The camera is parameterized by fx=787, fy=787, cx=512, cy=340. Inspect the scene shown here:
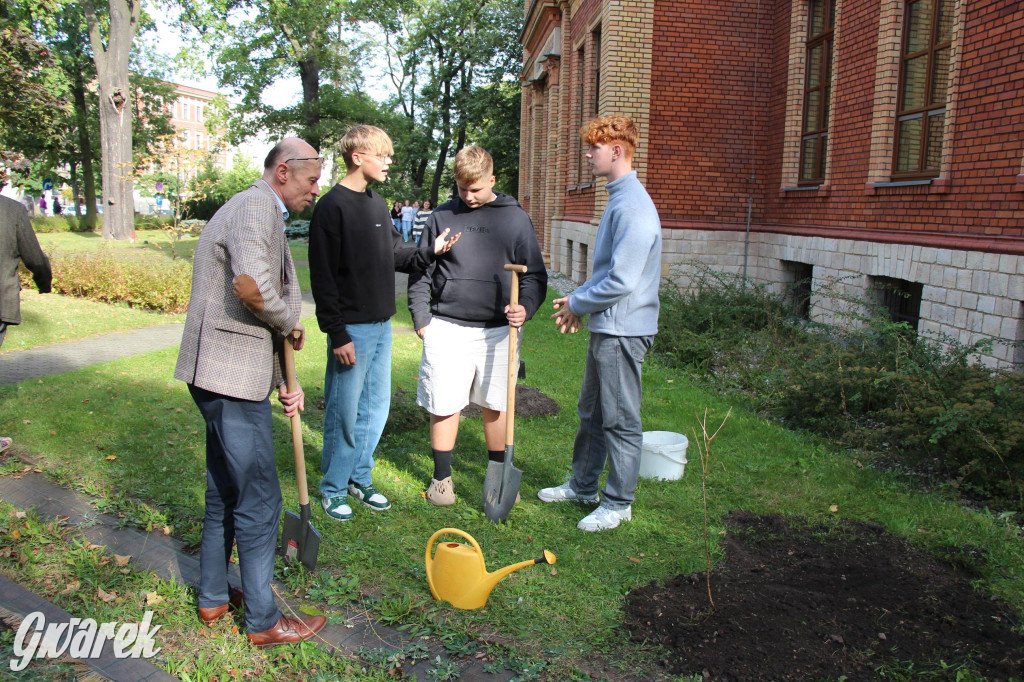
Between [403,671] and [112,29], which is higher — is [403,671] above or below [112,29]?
below

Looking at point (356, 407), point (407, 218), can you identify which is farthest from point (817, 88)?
point (407, 218)

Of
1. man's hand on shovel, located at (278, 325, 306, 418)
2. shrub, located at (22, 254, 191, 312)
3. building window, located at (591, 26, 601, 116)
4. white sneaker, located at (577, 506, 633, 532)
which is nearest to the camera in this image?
man's hand on shovel, located at (278, 325, 306, 418)

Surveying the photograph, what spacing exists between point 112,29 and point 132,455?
27727 mm

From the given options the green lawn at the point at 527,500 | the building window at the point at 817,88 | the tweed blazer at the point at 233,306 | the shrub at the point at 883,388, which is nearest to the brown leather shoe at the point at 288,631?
the green lawn at the point at 527,500

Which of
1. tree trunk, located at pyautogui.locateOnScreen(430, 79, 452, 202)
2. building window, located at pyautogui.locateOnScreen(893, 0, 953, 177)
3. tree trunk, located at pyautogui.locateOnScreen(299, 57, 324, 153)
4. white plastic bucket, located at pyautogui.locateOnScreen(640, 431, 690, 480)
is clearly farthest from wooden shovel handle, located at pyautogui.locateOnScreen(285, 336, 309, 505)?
tree trunk, located at pyautogui.locateOnScreen(430, 79, 452, 202)

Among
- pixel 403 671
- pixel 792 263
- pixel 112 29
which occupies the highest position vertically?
pixel 112 29

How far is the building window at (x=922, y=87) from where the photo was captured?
8.72 metres

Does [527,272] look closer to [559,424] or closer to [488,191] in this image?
[488,191]

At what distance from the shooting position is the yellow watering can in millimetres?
3625

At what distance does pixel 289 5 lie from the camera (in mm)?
31391

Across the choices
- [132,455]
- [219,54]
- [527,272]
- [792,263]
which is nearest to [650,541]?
[527,272]

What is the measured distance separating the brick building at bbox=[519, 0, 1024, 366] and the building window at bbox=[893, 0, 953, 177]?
0.02 m

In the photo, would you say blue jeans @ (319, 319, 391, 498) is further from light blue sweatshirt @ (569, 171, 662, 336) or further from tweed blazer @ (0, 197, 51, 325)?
tweed blazer @ (0, 197, 51, 325)

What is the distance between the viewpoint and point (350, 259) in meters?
4.48
